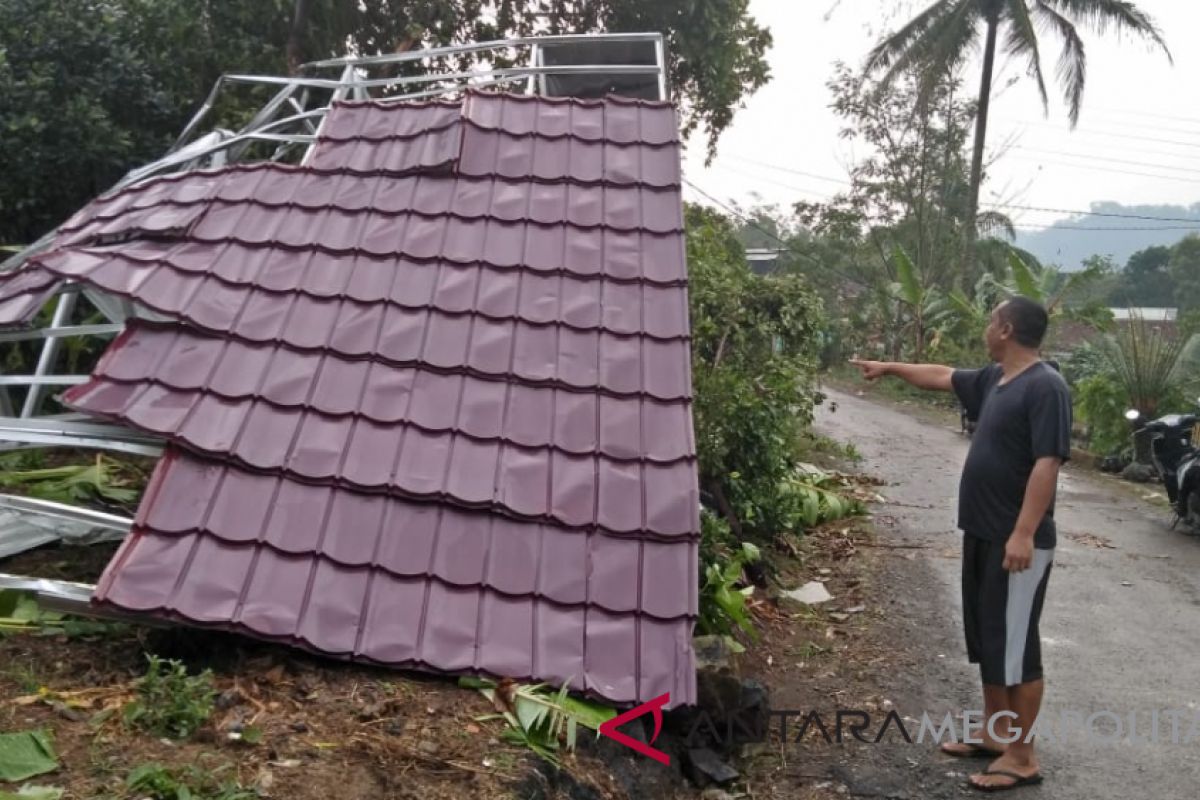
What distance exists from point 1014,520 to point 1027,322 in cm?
72

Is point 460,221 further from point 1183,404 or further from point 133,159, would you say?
point 1183,404

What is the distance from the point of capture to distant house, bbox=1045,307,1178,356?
46.4 ft

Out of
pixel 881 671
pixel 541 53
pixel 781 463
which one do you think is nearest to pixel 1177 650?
pixel 881 671

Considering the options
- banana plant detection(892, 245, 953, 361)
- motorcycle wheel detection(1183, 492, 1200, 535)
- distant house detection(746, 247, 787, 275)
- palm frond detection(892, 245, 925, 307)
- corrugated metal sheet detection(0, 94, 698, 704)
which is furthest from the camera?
distant house detection(746, 247, 787, 275)

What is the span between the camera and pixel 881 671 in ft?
17.5

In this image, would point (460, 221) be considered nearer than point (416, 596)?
No

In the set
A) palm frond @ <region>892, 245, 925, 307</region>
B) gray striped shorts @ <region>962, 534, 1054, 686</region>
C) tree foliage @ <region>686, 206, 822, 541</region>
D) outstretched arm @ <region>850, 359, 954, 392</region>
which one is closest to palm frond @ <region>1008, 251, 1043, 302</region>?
palm frond @ <region>892, 245, 925, 307</region>

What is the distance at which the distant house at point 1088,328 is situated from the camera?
14133mm

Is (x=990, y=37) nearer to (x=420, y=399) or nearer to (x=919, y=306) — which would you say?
(x=919, y=306)

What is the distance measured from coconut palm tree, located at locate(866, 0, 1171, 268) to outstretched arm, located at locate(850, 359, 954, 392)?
63.4 ft

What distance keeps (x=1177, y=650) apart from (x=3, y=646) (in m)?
5.52

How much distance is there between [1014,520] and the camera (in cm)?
385

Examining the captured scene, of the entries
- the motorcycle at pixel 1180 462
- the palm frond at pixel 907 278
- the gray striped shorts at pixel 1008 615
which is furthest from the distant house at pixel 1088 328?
the gray striped shorts at pixel 1008 615

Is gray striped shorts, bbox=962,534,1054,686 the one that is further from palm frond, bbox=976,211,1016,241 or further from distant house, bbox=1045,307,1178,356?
palm frond, bbox=976,211,1016,241
